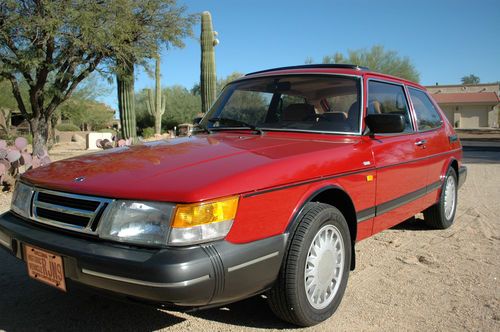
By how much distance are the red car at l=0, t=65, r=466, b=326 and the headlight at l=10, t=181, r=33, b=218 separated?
0.04 ft

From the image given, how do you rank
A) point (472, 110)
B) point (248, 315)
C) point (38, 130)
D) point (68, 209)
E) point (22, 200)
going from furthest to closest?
point (472, 110) < point (38, 130) < point (248, 315) < point (22, 200) < point (68, 209)

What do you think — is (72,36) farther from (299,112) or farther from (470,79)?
(470,79)

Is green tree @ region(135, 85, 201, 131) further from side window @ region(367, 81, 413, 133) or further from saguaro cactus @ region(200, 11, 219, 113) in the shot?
side window @ region(367, 81, 413, 133)

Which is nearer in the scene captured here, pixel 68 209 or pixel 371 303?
pixel 68 209

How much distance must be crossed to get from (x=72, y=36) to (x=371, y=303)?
1126 cm

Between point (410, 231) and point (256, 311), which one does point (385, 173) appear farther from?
point (410, 231)

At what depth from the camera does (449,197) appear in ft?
17.5

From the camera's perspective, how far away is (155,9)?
45.4 ft

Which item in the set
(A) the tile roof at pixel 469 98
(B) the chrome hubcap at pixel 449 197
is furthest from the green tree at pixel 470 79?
(B) the chrome hubcap at pixel 449 197

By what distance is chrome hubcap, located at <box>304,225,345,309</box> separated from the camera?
281cm

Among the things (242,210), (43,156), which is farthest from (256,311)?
(43,156)

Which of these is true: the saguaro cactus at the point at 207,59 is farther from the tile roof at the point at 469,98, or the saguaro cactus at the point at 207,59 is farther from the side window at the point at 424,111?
the tile roof at the point at 469,98

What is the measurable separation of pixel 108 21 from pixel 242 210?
11464 millimetres

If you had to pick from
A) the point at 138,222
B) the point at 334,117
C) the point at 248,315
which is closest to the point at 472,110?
the point at 334,117
